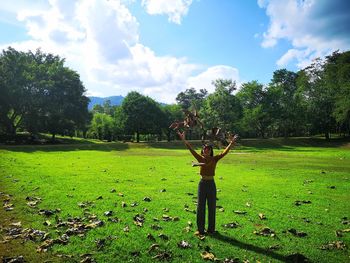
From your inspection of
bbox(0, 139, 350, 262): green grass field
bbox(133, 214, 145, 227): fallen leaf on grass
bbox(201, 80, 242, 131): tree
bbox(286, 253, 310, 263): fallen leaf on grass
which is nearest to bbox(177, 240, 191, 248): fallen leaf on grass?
bbox(0, 139, 350, 262): green grass field

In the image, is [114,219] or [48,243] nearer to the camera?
[48,243]

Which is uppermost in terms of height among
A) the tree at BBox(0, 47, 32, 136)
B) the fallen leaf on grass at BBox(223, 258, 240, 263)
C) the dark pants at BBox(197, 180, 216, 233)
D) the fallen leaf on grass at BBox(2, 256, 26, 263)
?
the tree at BBox(0, 47, 32, 136)

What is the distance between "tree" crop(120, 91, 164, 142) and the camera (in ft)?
303

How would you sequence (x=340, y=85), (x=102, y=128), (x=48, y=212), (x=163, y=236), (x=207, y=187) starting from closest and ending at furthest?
1. (x=163, y=236)
2. (x=207, y=187)
3. (x=48, y=212)
4. (x=340, y=85)
5. (x=102, y=128)

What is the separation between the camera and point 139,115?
304 ft

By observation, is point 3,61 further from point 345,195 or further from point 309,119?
point 309,119

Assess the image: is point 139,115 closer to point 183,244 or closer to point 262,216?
point 262,216

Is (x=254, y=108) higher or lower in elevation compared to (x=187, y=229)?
higher

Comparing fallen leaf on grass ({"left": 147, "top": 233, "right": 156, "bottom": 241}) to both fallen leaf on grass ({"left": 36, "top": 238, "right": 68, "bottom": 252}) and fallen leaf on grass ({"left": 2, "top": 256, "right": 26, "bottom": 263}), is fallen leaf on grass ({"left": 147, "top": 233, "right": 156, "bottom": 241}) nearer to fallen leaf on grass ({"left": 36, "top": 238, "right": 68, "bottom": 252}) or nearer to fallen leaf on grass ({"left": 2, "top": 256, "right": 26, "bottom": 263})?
fallen leaf on grass ({"left": 36, "top": 238, "right": 68, "bottom": 252})

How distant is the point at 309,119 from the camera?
96.0 metres

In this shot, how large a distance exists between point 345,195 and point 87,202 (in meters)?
14.7

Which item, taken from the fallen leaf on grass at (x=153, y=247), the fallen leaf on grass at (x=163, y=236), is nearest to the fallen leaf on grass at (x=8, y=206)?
the fallen leaf on grass at (x=163, y=236)

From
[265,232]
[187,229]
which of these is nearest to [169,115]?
[187,229]

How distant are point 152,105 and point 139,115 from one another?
19.9ft
